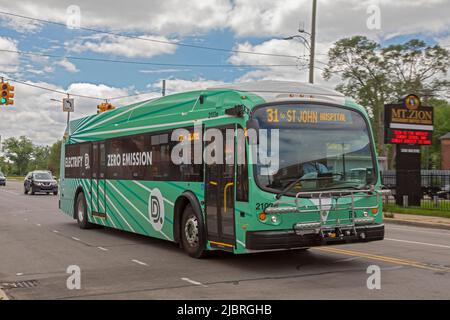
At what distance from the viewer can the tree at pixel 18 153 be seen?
555 feet

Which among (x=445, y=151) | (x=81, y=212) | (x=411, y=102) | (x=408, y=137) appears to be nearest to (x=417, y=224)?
(x=408, y=137)

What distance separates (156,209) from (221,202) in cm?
272

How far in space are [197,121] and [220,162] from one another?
119 cm

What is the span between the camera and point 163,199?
38.6 ft

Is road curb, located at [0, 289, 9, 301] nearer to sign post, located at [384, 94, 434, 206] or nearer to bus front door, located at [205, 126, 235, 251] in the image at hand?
bus front door, located at [205, 126, 235, 251]

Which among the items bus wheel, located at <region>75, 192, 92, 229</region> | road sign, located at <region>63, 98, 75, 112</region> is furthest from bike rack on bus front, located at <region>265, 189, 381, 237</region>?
road sign, located at <region>63, 98, 75, 112</region>

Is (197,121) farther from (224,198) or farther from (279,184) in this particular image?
(279,184)

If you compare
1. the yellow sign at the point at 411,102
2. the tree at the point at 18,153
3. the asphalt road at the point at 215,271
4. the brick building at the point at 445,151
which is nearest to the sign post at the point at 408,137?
the yellow sign at the point at 411,102

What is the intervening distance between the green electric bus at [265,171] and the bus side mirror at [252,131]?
16 millimetres

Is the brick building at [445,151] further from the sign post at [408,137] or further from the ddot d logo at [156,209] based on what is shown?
the ddot d logo at [156,209]

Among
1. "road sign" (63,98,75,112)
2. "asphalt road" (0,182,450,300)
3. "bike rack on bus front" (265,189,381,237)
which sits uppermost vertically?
"road sign" (63,98,75,112)

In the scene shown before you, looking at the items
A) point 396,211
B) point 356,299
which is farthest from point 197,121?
point 396,211

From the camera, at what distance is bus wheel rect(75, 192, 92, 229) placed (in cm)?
1638
